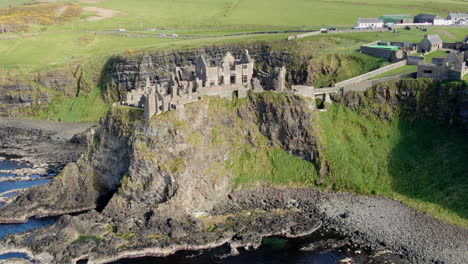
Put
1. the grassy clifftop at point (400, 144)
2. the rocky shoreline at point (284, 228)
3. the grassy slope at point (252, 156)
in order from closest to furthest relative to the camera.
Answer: the rocky shoreline at point (284, 228) → the grassy clifftop at point (400, 144) → the grassy slope at point (252, 156)

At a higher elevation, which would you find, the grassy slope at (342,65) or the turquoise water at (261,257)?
the grassy slope at (342,65)

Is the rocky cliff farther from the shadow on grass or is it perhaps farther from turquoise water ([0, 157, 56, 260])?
the shadow on grass

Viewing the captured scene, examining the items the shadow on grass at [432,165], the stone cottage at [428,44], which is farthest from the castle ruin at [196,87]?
the stone cottage at [428,44]

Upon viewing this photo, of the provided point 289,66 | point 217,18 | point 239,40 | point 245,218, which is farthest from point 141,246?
point 217,18

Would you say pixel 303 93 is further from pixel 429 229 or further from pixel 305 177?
pixel 429 229

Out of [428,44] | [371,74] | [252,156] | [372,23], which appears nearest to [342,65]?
[371,74]

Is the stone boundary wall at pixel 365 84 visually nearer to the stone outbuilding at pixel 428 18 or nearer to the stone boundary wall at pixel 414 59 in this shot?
the stone boundary wall at pixel 414 59

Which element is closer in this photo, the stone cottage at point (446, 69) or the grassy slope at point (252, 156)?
the grassy slope at point (252, 156)
